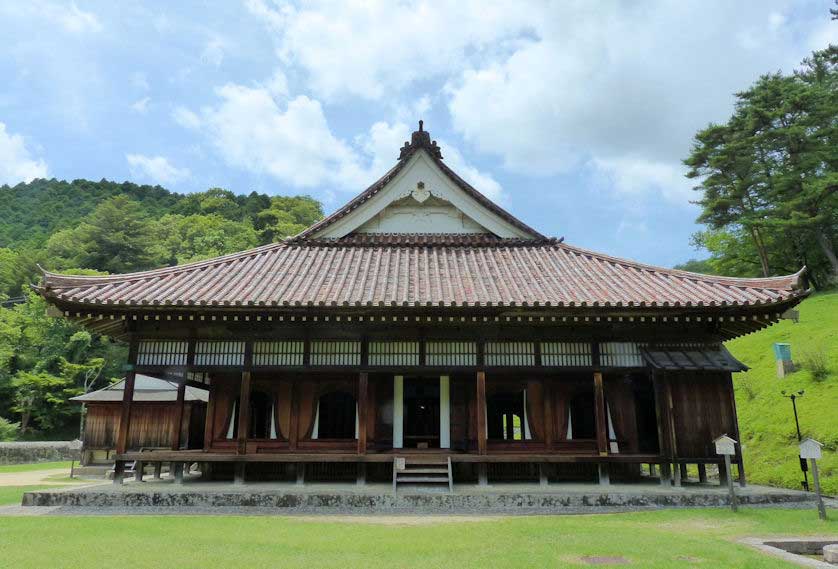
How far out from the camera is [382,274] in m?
13.9

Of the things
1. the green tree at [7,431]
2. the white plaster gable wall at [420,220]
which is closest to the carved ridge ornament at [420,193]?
the white plaster gable wall at [420,220]

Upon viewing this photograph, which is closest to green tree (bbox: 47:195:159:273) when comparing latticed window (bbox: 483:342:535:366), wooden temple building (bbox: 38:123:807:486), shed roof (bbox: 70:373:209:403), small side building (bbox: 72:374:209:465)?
shed roof (bbox: 70:373:209:403)

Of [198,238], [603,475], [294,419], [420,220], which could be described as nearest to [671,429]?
[603,475]

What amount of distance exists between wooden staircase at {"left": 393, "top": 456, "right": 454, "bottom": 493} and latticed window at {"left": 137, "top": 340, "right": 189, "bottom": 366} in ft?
19.1

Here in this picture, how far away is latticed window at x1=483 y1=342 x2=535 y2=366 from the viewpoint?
1280cm

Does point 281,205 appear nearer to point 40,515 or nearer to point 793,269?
point 793,269

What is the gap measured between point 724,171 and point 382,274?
35.7 metres

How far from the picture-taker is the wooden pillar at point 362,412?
12469 millimetres

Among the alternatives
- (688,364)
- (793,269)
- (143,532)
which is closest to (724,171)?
(793,269)

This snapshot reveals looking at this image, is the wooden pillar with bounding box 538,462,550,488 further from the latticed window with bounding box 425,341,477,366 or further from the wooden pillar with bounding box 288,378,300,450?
the wooden pillar with bounding box 288,378,300,450

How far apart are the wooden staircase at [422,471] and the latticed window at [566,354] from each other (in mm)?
3450

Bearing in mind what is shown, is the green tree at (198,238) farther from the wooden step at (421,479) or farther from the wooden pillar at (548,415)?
the wooden pillar at (548,415)

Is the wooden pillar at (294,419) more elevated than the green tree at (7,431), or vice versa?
the wooden pillar at (294,419)

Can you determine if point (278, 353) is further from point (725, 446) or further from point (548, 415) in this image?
point (725, 446)
